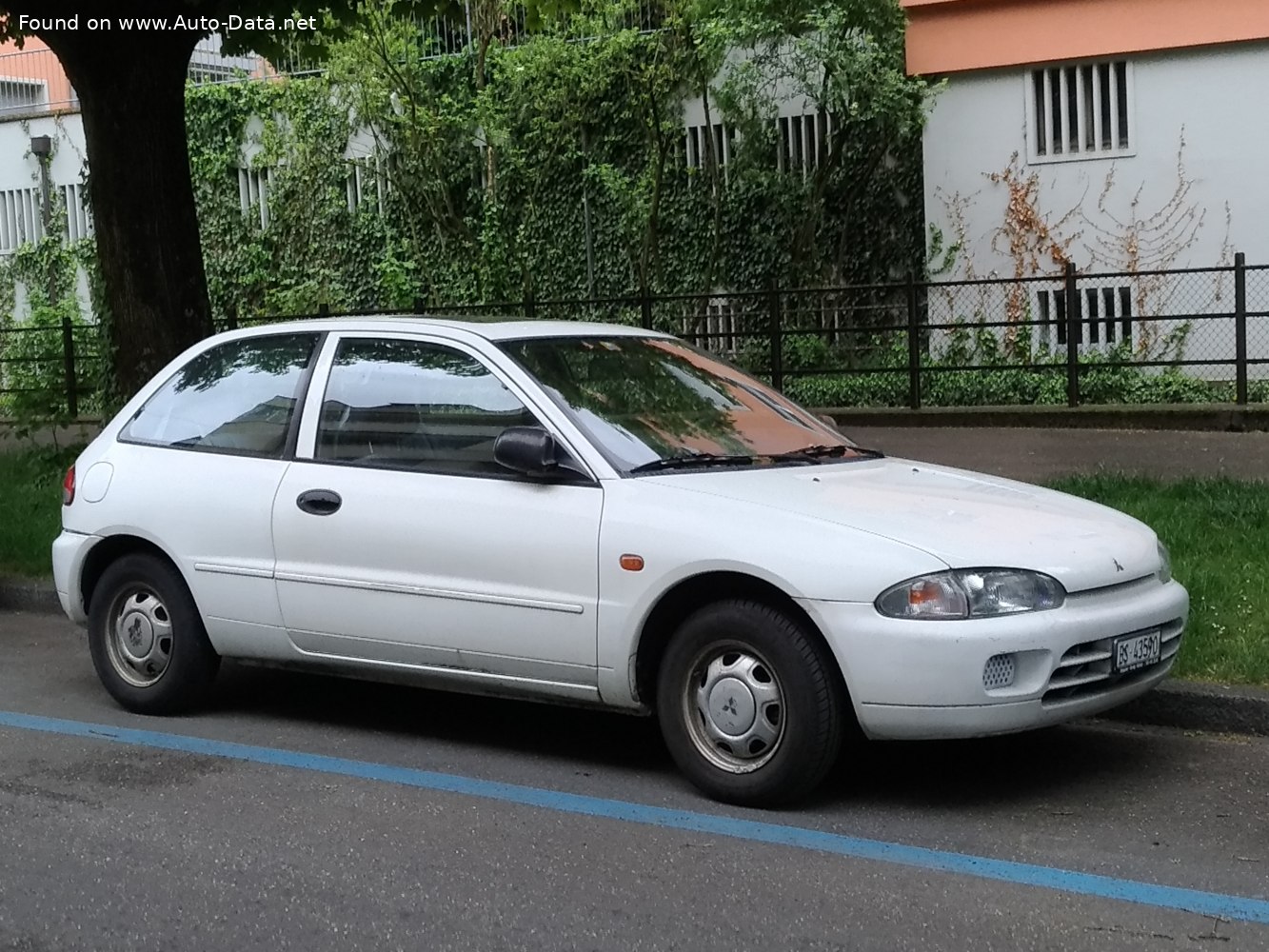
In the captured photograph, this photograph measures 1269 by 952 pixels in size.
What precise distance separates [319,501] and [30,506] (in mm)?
6541

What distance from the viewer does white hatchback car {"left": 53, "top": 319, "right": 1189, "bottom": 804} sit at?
5.32 metres

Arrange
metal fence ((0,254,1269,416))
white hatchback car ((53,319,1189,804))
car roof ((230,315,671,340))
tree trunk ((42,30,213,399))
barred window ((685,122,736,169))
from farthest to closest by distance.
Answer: barred window ((685,122,736,169)) → metal fence ((0,254,1269,416)) → tree trunk ((42,30,213,399)) → car roof ((230,315,671,340)) → white hatchback car ((53,319,1189,804))

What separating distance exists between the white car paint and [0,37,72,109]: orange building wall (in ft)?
71.8

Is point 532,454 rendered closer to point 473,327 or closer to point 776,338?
point 473,327

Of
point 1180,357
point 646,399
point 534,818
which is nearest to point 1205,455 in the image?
point 1180,357

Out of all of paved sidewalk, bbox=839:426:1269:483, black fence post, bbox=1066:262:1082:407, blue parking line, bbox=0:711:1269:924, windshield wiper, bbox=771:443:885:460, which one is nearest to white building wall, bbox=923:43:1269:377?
black fence post, bbox=1066:262:1082:407

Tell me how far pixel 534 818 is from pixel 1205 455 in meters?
9.39

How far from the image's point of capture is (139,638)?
709 cm

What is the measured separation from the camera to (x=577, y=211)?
22.1 metres

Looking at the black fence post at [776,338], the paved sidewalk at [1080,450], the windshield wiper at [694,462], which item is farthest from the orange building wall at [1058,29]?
the windshield wiper at [694,462]

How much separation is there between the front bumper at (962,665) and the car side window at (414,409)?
1486mm

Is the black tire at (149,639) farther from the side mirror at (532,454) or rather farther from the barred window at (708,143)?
the barred window at (708,143)

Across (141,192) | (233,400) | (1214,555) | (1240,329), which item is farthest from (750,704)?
(1240,329)

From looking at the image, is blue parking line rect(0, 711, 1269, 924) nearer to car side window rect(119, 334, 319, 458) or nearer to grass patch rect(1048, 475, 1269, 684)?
car side window rect(119, 334, 319, 458)
